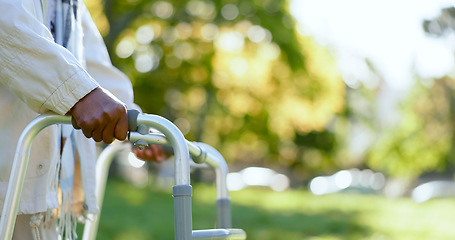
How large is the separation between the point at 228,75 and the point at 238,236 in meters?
14.9

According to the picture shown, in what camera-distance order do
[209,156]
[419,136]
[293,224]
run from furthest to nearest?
1. [419,136]
2. [293,224]
3. [209,156]

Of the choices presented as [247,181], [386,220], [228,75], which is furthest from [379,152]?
[386,220]

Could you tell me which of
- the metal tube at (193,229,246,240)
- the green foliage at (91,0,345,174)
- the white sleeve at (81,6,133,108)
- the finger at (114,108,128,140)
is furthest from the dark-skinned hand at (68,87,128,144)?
the green foliage at (91,0,345,174)

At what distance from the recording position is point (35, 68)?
1.63m

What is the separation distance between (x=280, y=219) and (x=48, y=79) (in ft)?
20.9

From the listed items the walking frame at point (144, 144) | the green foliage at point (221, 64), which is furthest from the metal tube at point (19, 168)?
the green foliage at point (221, 64)

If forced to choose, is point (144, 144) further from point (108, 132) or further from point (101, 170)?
point (101, 170)

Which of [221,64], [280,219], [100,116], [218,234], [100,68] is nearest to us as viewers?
[100,116]

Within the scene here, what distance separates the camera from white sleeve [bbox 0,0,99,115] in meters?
1.62

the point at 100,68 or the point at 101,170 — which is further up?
the point at 100,68

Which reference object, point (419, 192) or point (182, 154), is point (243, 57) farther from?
point (182, 154)

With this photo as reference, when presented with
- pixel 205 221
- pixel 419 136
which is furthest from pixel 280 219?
pixel 419 136

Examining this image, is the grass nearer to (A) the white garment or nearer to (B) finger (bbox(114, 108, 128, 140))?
(A) the white garment

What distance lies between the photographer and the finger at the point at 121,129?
1.60 meters
